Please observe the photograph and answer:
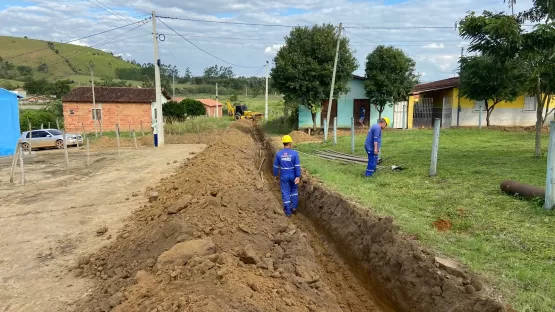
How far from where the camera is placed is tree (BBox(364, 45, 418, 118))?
25000 mm

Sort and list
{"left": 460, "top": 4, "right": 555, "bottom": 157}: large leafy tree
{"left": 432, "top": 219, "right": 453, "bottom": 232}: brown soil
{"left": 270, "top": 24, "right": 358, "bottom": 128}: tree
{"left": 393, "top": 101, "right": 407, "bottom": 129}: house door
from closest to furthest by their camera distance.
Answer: {"left": 432, "top": 219, "right": 453, "bottom": 232}: brown soil, {"left": 460, "top": 4, "right": 555, "bottom": 157}: large leafy tree, {"left": 270, "top": 24, "right": 358, "bottom": 128}: tree, {"left": 393, "top": 101, "right": 407, "bottom": 129}: house door

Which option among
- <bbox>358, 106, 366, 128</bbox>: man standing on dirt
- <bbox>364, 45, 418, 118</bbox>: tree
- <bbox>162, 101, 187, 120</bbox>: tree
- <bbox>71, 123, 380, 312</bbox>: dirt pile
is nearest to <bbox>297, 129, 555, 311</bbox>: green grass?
<bbox>71, 123, 380, 312</bbox>: dirt pile

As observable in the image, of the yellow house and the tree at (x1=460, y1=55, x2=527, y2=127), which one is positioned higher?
the tree at (x1=460, y1=55, x2=527, y2=127)

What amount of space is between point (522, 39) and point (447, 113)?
1921cm

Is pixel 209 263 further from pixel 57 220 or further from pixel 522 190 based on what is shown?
pixel 522 190

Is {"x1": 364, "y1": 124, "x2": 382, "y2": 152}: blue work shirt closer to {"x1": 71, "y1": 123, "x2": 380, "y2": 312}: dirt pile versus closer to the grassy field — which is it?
{"x1": 71, "y1": 123, "x2": 380, "y2": 312}: dirt pile

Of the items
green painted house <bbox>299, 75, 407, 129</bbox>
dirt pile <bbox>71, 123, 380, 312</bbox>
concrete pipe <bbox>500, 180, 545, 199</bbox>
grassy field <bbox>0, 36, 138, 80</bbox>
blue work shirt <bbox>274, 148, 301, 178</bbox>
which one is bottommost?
dirt pile <bbox>71, 123, 380, 312</bbox>

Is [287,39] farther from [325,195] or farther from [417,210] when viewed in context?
[417,210]

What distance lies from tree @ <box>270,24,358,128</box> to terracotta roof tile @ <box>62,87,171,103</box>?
17.3 meters

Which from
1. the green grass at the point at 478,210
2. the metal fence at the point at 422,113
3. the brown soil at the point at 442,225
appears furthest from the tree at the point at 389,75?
the brown soil at the point at 442,225

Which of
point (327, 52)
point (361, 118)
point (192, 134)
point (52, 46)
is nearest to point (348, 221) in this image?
point (327, 52)

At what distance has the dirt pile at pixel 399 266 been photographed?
430 cm

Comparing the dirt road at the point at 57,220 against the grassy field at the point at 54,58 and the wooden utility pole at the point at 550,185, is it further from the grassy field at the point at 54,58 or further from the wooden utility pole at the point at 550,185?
the grassy field at the point at 54,58

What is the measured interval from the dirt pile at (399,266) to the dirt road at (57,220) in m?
3.89
